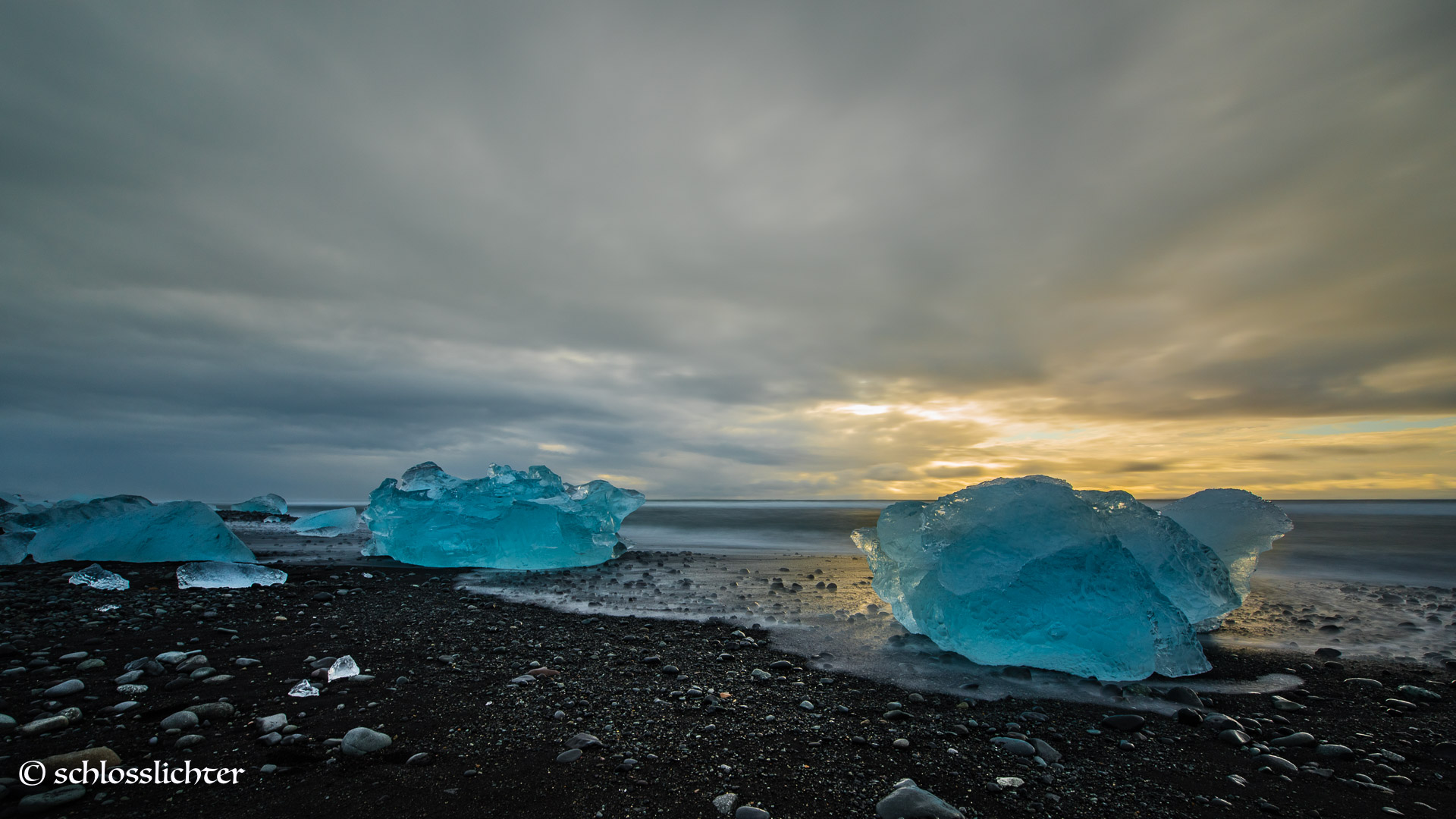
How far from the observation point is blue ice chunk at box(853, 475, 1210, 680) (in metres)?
5.04

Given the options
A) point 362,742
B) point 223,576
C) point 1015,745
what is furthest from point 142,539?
point 1015,745

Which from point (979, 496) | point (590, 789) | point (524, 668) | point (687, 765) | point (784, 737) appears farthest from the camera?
point (979, 496)

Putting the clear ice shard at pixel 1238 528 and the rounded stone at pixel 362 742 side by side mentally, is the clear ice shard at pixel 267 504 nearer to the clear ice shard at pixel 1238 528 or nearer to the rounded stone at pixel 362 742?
the rounded stone at pixel 362 742

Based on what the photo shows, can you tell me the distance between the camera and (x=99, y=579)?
7.81 metres

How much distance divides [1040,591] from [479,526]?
1144 centimetres

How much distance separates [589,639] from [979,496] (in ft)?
15.1

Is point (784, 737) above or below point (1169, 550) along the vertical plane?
below

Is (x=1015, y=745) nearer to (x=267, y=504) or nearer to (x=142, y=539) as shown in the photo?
(x=142, y=539)

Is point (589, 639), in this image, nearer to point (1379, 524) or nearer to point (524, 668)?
point (524, 668)

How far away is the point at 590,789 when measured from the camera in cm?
275

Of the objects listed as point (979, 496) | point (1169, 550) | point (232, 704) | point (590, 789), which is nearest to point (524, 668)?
point (232, 704)

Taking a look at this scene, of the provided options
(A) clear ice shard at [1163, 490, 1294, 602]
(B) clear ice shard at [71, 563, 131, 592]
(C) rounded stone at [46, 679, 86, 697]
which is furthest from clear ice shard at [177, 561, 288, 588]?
(A) clear ice shard at [1163, 490, 1294, 602]

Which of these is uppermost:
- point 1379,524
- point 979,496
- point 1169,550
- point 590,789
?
point 979,496

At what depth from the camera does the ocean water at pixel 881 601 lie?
527 cm
